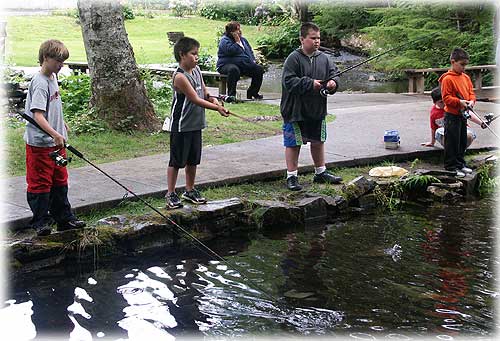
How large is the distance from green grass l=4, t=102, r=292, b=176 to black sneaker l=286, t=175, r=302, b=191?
198 cm

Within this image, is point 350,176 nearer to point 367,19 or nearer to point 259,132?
point 259,132

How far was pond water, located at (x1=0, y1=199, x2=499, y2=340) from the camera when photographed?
4.56m

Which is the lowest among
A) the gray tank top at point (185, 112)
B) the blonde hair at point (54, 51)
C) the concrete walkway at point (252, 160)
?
the concrete walkway at point (252, 160)

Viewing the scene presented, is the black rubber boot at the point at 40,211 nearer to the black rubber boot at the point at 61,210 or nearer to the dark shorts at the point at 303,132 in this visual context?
the black rubber boot at the point at 61,210

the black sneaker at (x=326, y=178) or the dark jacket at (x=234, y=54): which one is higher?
the dark jacket at (x=234, y=54)

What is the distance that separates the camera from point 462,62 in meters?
7.81

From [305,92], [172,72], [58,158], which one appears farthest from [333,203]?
[172,72]

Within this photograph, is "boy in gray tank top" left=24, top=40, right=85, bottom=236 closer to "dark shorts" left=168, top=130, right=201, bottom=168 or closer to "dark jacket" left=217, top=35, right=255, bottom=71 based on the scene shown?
"dark shorts" left=168, top=130, right=201, bottom=168

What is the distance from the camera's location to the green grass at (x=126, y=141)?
830 centimetres

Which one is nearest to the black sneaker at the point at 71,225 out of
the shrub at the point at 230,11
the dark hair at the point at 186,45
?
the dark hair at the point at 186,45

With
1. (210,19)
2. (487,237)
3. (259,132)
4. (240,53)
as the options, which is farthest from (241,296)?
(210,19)

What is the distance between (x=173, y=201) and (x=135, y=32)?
24735 mm

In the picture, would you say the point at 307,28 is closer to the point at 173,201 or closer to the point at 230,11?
the point at 173,201

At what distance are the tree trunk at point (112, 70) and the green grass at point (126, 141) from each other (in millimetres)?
301
